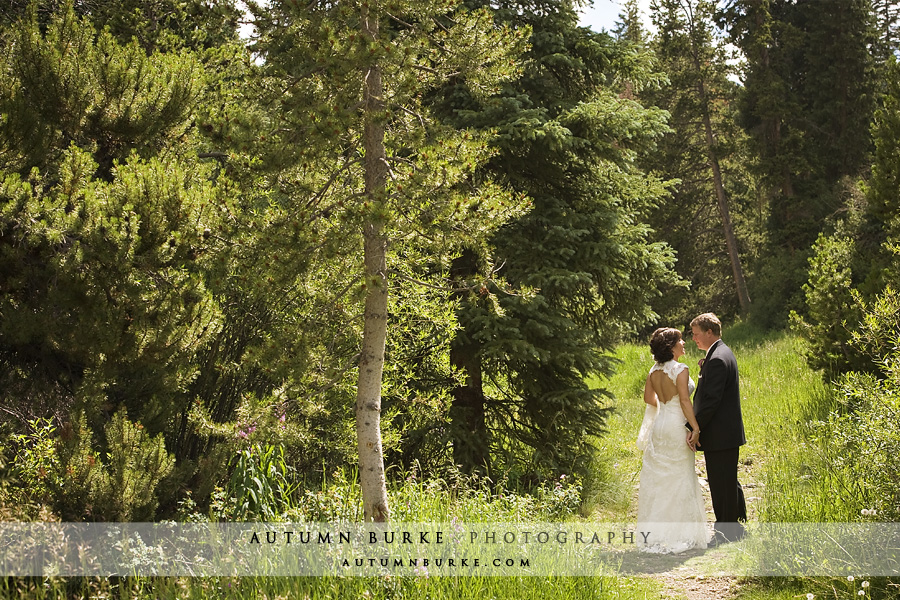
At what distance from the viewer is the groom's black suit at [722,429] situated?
6.29 meters

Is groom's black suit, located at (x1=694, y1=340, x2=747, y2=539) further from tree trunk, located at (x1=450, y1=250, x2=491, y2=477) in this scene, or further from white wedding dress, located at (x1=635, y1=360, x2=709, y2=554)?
tree trunk, located at (x1=450, y1=250, x2=491, y2=477)

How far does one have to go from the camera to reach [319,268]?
5363 mm

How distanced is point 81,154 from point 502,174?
4727 mm

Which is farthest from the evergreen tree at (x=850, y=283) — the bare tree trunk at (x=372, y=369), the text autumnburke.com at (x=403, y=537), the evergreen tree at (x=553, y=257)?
the bare tree trunk at (x=372, y=369)

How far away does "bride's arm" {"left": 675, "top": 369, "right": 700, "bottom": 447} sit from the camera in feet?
21.0

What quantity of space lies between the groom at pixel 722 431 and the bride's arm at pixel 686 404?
0.05 meters

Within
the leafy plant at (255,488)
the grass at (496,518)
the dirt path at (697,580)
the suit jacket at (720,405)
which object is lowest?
the dirt path at (697,580)

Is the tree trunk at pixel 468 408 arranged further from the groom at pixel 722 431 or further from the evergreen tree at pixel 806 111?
the evergreen tree at pixel 806 111

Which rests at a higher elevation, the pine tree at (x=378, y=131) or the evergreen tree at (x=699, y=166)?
the evergreen tree at (x=699, y=166)

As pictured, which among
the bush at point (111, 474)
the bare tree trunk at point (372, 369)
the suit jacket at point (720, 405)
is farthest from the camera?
the suit jacket at point (720, 405)

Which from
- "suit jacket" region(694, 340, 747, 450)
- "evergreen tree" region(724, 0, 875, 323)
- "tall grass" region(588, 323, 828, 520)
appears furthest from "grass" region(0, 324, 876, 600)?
"evergreen tree" region(724, 0, 875, 323)

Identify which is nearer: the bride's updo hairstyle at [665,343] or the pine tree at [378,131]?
the pine tree at [378,131]

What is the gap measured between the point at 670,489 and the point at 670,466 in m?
0.20

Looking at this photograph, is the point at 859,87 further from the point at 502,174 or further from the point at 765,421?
the point at 502,174
